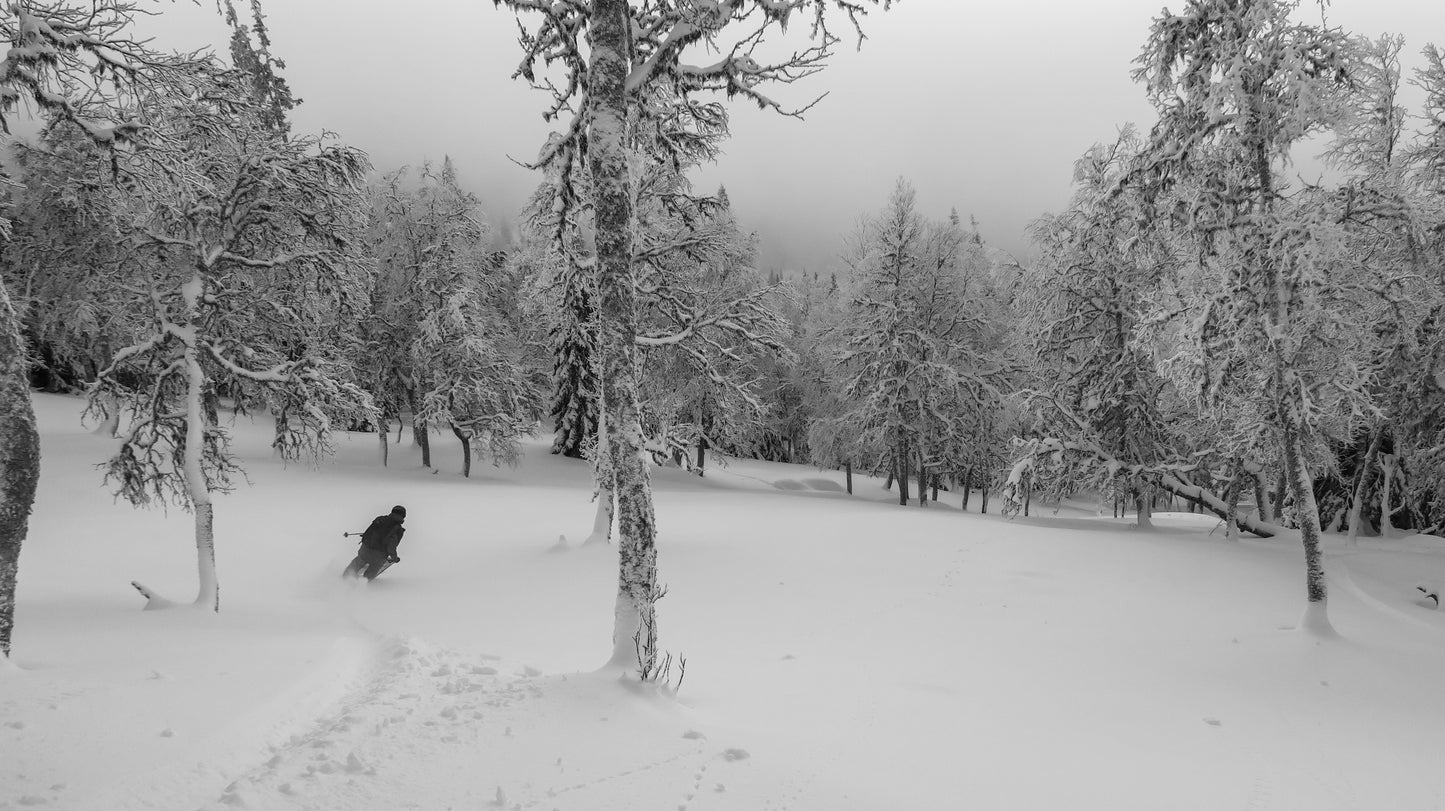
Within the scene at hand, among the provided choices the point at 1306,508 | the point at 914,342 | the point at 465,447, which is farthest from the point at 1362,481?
the point at 465,447

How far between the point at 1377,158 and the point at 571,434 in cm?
2951

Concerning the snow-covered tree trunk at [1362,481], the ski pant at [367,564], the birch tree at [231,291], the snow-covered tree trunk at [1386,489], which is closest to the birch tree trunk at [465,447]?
the ski pant at [367,564]

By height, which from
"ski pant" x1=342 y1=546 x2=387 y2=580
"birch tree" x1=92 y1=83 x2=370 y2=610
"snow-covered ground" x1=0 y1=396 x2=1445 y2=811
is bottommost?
"ski pant" x1=342 y1=546 x2=387 y2=580

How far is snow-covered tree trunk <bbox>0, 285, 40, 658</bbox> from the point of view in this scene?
519cm

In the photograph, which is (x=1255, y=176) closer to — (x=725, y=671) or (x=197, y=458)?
(x=725, y=671)

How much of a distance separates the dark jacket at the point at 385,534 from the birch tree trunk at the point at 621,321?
7.59 m

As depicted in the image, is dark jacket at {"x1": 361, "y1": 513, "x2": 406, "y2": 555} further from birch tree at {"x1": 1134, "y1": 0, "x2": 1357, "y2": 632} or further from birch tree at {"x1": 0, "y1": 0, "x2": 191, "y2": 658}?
birch tree at {"x1": 1134, "y1": 0, "x2": 1357, "y2": 632}

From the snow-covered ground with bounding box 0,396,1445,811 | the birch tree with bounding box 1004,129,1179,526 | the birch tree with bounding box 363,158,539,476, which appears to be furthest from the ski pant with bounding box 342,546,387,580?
the birch tree with bounding box 1004,129,1179,526

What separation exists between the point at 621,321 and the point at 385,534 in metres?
8.31

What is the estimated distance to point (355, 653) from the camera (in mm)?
6637

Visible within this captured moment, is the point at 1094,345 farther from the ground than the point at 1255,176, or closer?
closer

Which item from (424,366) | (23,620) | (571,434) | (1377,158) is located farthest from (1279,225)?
(571,434)

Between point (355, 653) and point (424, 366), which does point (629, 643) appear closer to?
point (355, 653)

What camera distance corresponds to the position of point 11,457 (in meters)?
5.24
